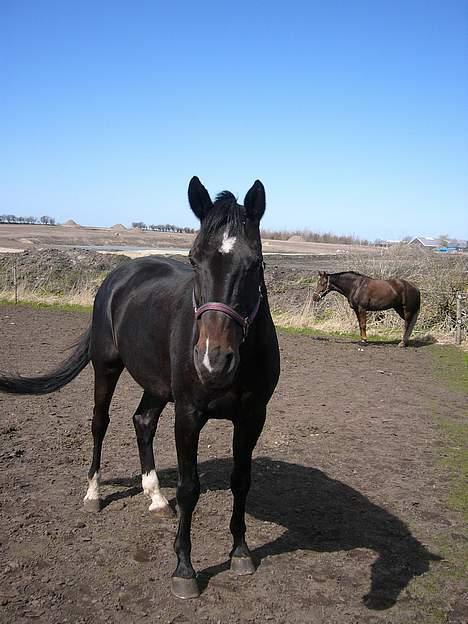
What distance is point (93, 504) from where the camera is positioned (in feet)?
14.6

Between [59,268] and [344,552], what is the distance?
70.9 feet

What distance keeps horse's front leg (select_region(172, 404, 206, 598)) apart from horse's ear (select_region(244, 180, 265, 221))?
1147 millimetres

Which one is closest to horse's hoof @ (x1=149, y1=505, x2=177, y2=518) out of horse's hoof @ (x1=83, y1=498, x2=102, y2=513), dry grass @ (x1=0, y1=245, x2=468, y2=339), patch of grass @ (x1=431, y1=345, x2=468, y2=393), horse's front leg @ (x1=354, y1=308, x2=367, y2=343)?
horse's hoof @ (x1=83, y1=498, x2=102, y2=513)

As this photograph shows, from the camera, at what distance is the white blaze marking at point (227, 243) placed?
286cm

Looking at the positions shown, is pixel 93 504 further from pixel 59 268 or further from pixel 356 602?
pixel 59 268

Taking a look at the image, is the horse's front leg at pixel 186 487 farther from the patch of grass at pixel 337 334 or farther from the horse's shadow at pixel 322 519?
the patch of grass at pixel 337 334

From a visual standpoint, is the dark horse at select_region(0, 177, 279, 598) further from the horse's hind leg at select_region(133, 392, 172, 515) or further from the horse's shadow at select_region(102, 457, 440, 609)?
the horse's shadow at select_region(102, 457, 440, 609)

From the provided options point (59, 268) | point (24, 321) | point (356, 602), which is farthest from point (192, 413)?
point (59, 268)

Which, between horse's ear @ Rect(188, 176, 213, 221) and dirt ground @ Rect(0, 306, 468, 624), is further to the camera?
dirt ground @ Rect(0, 306, 468, 624)

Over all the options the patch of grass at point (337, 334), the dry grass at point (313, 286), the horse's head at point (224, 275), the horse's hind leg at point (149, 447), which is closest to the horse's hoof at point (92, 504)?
the horse's hind leg at point (149, 447)

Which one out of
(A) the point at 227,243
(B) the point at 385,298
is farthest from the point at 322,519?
(B) the point at 385,298

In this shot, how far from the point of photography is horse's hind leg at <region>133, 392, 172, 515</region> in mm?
4457

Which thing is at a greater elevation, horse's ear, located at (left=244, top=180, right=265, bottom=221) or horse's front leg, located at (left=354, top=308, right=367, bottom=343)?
horse's ear, located at (left=244, top=180, right=265, bottom=221)

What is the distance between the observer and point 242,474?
143 inches
